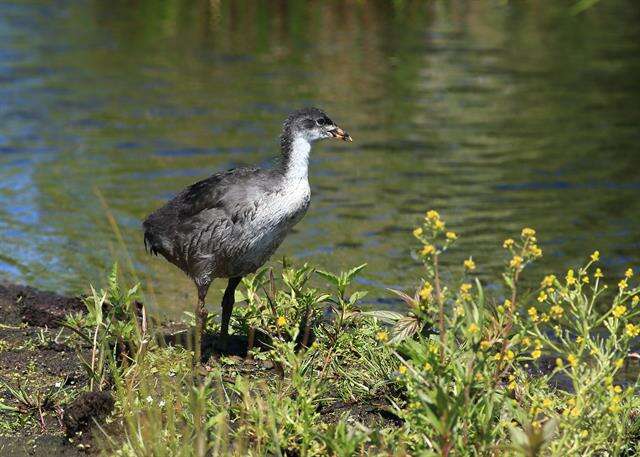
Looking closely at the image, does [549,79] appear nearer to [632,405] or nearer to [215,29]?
[215,29]

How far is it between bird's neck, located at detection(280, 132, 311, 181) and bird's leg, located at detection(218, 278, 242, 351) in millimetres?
808

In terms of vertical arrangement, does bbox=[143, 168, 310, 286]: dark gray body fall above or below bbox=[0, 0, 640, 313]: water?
above

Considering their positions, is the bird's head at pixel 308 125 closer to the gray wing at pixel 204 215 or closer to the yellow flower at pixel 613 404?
the gray wing at pixel 204 215

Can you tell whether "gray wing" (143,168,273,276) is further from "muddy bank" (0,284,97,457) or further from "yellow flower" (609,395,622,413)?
"yellow flower" (609,395,622,413)

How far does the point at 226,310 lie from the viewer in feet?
25.1

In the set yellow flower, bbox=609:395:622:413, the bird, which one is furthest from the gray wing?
yellow flower, bbox=609:395:622:413

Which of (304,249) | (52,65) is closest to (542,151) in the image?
(304,249)

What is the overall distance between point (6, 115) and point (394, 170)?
606 centimetres

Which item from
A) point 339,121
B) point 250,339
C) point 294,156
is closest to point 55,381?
point 250,339

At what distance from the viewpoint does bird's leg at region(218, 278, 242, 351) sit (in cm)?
754

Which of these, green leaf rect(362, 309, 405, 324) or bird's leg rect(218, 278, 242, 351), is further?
bird's leg rect(218, 278, 242, 351)

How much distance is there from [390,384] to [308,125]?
205 centimetres

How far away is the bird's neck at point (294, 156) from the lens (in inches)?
297

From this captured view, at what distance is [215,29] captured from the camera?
22.8 m
